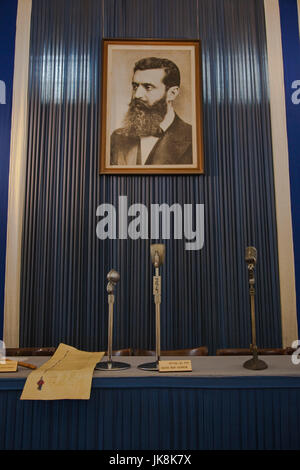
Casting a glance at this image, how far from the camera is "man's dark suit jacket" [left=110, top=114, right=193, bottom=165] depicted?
4.66 metres

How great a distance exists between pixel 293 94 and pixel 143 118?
71.6 inches

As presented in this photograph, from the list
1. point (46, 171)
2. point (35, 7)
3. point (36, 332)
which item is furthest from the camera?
point (35, 7)

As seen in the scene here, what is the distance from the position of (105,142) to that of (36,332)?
227cm

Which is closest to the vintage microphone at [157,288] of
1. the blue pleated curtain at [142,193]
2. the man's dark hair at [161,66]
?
the blue pleated curtain at [142,193]

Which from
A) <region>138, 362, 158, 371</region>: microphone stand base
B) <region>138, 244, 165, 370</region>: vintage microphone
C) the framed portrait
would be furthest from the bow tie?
<region>138, 362, 158, 371</region>: microphone stand base

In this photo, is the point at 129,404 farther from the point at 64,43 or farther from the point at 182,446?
the point at 64,43

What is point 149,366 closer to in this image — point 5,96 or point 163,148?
point 163,148

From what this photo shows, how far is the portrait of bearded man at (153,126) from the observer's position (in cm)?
467

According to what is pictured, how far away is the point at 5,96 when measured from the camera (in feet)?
15.8

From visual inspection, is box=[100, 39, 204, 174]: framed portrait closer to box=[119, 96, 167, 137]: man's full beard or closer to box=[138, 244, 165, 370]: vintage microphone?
box=[119, 96, 167, 137]: man's full beard

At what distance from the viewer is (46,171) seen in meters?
4.67

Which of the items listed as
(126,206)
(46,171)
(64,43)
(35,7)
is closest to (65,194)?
(46,171)

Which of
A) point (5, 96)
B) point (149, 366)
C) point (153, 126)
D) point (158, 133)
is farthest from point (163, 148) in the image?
point (149, 366)

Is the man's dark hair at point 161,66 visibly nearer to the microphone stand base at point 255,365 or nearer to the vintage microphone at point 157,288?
the vintage microphone at point 157,288
